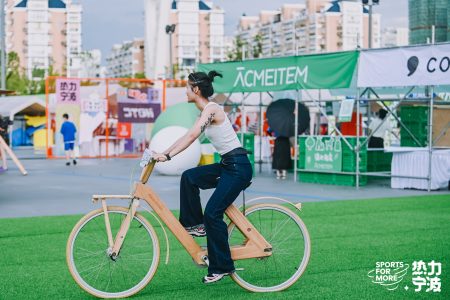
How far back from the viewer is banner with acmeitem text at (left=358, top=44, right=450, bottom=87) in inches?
677

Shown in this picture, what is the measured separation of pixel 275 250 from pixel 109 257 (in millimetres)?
1427

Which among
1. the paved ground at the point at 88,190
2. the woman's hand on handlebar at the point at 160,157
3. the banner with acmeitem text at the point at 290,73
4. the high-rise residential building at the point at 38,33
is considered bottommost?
the paved ground at the point at 88,190

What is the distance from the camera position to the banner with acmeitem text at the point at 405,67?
17.2 meters

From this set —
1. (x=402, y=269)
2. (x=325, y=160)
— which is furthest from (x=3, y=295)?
(x=325, y=160)

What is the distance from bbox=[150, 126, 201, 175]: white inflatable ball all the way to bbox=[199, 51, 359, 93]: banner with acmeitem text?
6.34 ft

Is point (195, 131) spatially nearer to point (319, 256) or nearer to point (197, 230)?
point (197, 230)

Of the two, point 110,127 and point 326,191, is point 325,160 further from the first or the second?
point 110,127

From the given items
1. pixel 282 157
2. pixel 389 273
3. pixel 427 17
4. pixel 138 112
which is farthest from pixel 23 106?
pixel 389 273

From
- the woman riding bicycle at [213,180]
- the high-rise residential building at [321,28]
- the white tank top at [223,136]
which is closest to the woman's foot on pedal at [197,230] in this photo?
the woman riding bicycle at [213,180]

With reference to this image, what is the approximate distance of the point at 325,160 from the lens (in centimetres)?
2031

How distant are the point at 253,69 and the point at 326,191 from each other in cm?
489

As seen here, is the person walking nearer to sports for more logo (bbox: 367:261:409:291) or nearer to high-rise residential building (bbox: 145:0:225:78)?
sports for more logo (bbox: 367:261:409:291)

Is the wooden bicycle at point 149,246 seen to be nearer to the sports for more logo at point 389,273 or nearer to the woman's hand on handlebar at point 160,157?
the woman's hand on handlebar at point 160,157

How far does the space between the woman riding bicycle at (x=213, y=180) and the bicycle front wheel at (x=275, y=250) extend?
25 centimetres
